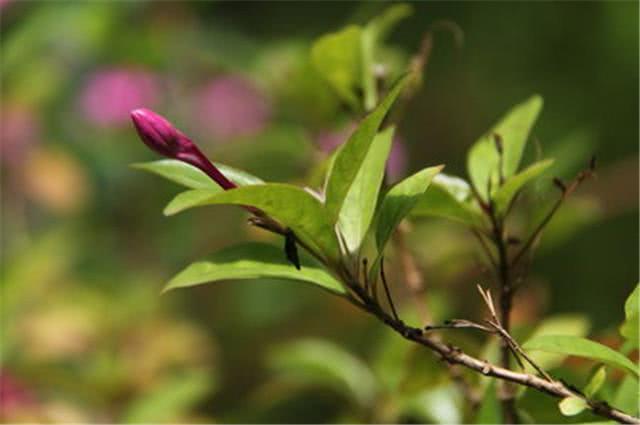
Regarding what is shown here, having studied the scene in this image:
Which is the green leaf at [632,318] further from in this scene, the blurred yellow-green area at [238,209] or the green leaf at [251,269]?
the blurred yellow-green area at [238,209]

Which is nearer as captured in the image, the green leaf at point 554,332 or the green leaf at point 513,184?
the green leaf at point 513,184

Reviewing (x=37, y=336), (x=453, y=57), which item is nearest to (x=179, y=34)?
(x=453, y=57)

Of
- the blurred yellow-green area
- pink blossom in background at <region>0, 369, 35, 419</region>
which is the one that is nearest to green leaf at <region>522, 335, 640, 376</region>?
the blurred yellow-green area

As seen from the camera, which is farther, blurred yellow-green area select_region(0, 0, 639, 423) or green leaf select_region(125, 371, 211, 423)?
blurred yellow-green area select_region(0, 0, 639, 423)

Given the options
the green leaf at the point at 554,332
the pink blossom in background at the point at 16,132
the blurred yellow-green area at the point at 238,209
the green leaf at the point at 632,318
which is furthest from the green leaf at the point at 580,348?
the pink blossom in background at the point at 16,132

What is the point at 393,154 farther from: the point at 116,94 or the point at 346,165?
the point at 346,165

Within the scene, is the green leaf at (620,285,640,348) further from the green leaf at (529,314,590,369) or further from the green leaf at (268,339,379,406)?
the green leaf at (268,339,379,406)

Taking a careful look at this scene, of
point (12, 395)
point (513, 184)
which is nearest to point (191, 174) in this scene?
point (513, 184)
